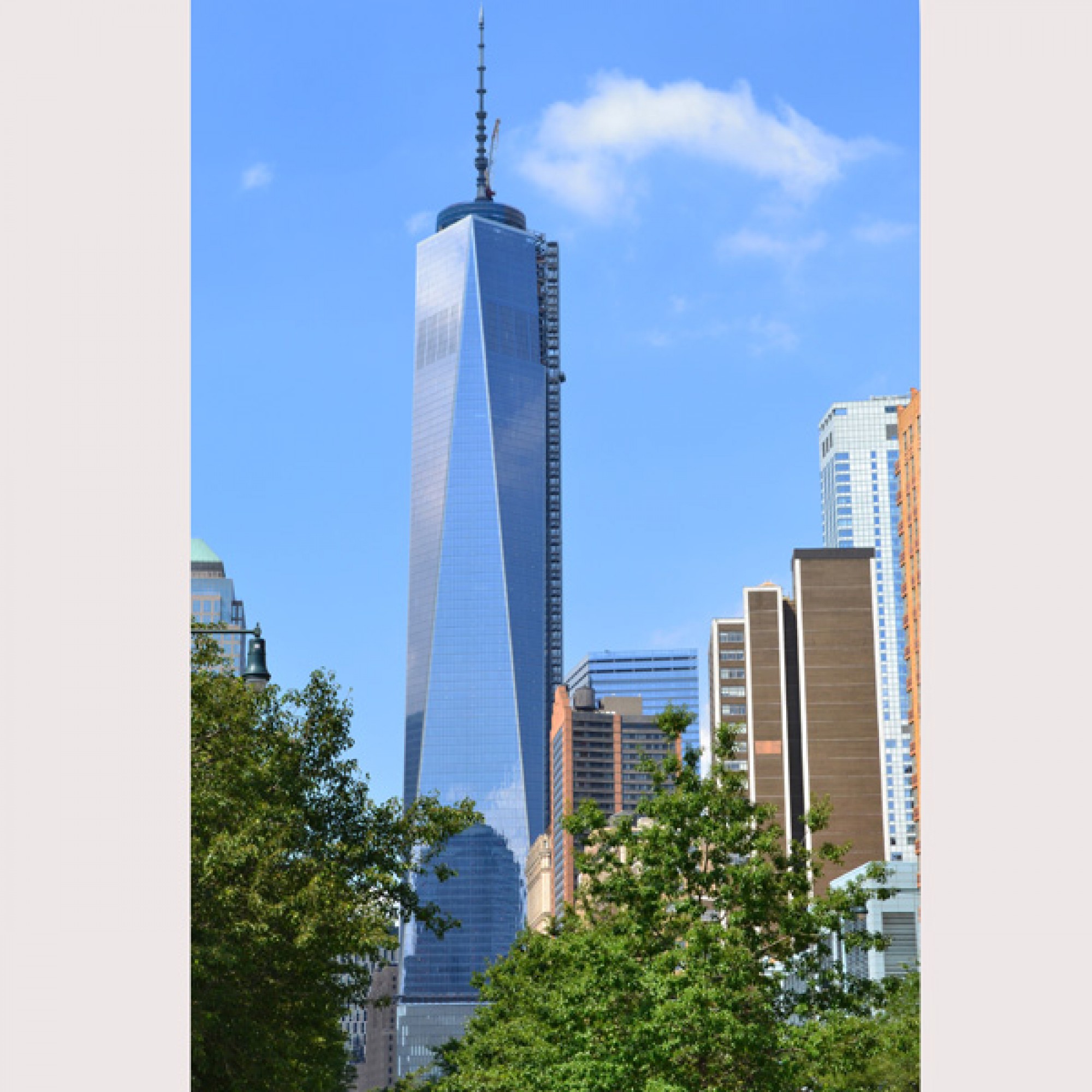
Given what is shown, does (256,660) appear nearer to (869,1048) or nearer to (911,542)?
(869,1048)

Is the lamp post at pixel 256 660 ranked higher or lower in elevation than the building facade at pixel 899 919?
higher

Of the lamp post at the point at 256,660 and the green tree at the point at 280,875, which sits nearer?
the green tree at the point at 280,875

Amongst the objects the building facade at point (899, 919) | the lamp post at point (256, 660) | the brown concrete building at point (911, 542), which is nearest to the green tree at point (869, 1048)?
the lamp post at point (256, 660)

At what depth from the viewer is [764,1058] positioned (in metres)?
28.2

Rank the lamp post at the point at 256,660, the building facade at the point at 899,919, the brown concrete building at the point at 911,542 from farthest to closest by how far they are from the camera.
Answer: the building facade at the point at 899,919 < the brown concrete building at the point at 911,542 < the lamp post at the point at 256,660

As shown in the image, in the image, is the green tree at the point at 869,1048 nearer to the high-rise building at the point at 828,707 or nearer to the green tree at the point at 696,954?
the green tree at the point at 696,954

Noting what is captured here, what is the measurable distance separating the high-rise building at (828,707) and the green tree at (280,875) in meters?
135

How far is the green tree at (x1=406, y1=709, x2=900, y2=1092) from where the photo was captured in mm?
27859

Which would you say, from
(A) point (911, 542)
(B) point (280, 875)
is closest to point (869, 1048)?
(B) point (280, 875)

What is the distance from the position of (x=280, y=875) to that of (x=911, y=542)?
68.7 metres

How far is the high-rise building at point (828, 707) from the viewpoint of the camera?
562ft

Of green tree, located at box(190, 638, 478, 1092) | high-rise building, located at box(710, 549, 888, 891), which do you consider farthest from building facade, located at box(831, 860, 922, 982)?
green tree, located at box(190, 638, 478, 1092)
